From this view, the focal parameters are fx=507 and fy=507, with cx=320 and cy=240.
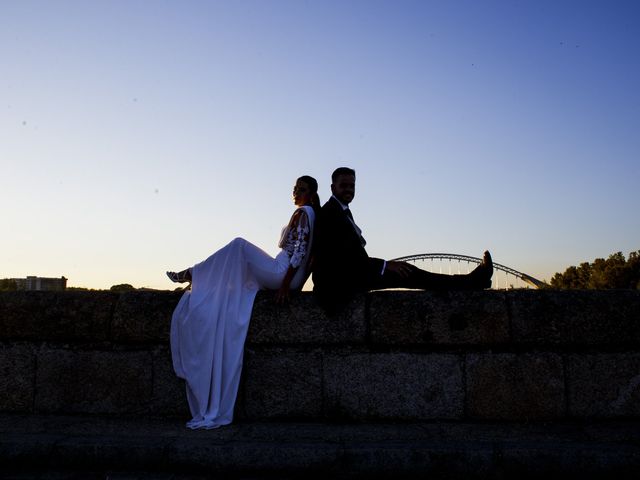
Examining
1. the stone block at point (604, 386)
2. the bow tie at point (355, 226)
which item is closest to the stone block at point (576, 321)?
the stone block at point (604, 386)

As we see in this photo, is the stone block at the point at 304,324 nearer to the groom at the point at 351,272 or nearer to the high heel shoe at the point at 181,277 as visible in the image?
the groom at the point at 351,272

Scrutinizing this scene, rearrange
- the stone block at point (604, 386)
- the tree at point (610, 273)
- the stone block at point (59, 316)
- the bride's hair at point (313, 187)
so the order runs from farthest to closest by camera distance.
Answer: the tree at point (610, 273), the bride's hair at point (313, 187), the stone block at point (59, 316), the stone block at point (604, 386)

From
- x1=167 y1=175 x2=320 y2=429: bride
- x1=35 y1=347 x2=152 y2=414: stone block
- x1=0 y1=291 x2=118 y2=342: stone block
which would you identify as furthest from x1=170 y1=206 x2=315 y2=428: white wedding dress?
x1=0 y1=291 x2=118 y2=342: stone block

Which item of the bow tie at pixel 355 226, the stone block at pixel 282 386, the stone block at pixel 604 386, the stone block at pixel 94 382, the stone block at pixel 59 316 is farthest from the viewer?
the bow tie at pixel 355 226

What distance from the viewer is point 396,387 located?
3.71m

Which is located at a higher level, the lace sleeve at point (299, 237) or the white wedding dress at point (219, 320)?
the lace sleeve at point (299, 237)

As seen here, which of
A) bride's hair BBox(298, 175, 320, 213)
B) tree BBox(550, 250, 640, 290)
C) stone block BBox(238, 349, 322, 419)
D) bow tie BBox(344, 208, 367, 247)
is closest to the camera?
stone block BBox(238, 349, 322, 419)

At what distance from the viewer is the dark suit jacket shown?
12.5 feet

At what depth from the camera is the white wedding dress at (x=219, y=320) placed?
12.0ft

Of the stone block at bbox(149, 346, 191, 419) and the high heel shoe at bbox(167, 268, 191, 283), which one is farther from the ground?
the high heel shoe at bbox(167, 268, 191, 283)

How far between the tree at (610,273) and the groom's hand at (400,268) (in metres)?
52.4

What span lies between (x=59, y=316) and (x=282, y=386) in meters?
1.86

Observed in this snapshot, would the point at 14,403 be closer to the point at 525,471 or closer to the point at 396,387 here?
the point at 396,387

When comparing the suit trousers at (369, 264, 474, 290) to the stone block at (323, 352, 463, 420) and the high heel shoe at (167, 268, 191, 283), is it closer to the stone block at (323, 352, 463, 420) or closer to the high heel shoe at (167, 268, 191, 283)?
the stone block at (323, 352, 463, 420)
